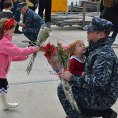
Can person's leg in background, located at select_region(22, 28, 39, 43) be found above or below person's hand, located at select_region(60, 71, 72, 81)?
below

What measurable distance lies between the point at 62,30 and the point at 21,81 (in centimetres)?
654

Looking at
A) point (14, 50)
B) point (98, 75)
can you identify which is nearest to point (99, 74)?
point (98, 75)

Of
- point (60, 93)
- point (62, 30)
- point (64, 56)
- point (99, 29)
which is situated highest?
point (99, 29)

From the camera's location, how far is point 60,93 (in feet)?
13.7

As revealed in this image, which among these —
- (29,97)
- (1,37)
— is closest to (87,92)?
(1,37)

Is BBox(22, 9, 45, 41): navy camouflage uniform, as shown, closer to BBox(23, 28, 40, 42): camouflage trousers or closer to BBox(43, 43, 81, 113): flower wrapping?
BBox(23, 28, 40, 42): camouflage trousers

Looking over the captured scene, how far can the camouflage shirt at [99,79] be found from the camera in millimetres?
3656

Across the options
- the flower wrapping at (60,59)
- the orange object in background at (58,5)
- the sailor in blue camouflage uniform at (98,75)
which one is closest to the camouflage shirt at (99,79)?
the sailor in blue camouflage uniform at (98,75)

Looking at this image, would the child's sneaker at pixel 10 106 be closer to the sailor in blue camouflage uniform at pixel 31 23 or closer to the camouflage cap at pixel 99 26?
the camouflage cap at pixel 99 26

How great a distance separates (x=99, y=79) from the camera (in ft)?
12.0

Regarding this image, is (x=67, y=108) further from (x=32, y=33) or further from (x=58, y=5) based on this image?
(x=58, y=5)

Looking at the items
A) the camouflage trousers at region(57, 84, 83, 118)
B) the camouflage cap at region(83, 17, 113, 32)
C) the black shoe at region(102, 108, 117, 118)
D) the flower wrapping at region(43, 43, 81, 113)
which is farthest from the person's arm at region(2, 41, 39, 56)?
the black shoe at region(102, 108, 117, 118)

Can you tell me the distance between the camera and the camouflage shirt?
12.0 ft

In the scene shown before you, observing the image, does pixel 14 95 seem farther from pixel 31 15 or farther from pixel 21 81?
pixel 31 15
